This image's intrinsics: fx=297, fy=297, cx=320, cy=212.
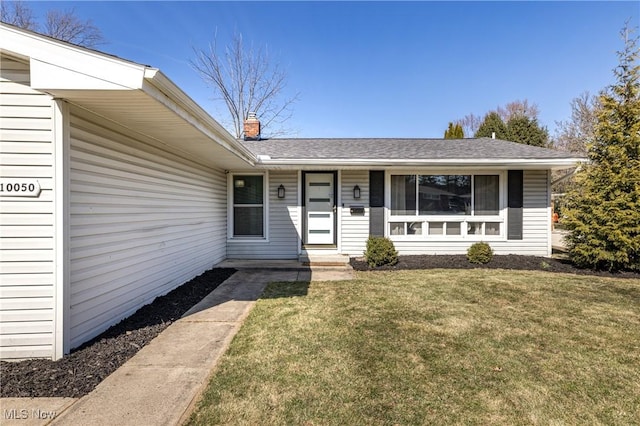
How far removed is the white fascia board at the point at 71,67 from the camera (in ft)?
7.71

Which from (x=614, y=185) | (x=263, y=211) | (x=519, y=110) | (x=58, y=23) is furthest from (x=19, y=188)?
(x=519, y=110)

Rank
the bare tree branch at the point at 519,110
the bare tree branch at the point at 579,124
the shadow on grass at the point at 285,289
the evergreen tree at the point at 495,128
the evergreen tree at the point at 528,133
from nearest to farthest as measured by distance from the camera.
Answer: the shadow on grass at the point at 285,289
the bare tree branch at the point at 579,124
the evergreen tree at the point at 528,133
the evergreen tree at the point at 495,128
the bare tree branch at the point at 519,110

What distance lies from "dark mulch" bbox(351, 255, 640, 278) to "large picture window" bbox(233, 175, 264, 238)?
2698 mm

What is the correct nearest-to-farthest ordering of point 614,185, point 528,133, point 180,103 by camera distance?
point 180,103, point 614,185, point 528,133

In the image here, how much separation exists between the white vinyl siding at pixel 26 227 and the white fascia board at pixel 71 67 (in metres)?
0.34

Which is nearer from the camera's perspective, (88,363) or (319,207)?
(88,363)

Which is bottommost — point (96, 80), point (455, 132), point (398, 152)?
point (96, 80)

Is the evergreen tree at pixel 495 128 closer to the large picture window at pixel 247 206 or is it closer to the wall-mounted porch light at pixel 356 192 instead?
the wall-mounted porch light at pixel 356 192

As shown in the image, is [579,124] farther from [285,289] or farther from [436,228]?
[285,289]


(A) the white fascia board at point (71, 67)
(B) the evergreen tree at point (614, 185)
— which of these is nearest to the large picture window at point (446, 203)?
(B) the evergreen tree at point (614, 185)

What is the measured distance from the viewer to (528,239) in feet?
24.9

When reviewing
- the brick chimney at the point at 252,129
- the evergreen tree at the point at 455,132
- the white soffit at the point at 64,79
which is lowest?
the white soffit at the point at 64,79

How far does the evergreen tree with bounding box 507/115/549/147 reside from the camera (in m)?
19.3

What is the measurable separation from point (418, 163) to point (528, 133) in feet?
56.8
